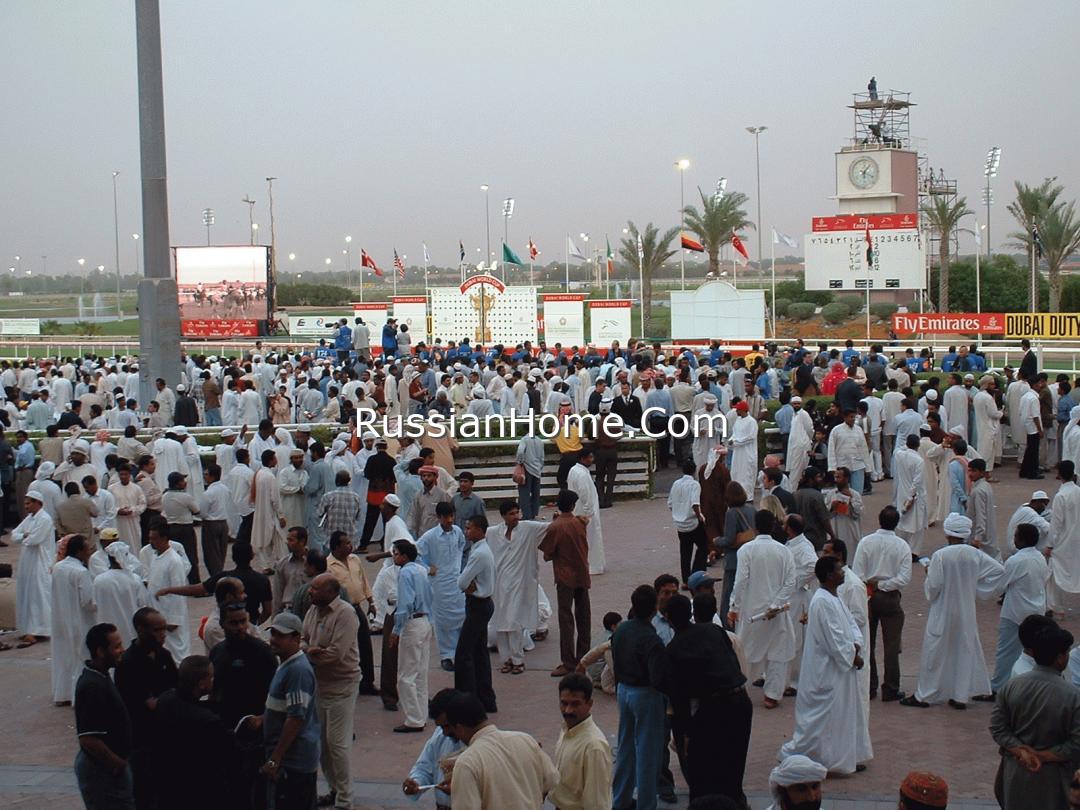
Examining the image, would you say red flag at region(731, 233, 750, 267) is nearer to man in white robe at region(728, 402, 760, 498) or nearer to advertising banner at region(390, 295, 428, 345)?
advertising banner at region(390, 295, 428, 345)

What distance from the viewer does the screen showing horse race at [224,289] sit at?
49531 mm

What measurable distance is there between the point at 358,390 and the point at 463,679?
12787 mm

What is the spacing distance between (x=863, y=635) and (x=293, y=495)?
7659mm

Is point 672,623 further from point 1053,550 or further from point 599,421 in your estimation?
point 599,421

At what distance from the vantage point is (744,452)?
1752 centimetres

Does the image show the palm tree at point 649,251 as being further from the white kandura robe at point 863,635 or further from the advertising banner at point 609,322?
the white kandura robe at point 863,635

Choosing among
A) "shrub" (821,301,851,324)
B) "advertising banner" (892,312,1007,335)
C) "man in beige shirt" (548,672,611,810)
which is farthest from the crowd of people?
"shrub" (821,301,851,324)

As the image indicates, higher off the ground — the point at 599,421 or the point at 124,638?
the point at 599,421

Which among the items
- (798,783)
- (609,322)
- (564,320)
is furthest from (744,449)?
(564,320)

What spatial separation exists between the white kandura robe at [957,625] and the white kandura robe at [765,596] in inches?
41.3

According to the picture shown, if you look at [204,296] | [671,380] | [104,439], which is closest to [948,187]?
[204,296]

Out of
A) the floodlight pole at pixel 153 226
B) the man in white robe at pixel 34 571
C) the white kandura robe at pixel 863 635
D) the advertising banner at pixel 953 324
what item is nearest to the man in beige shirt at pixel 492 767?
the white kandura robe at pixel 863 635

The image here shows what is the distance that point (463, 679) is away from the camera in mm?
9430

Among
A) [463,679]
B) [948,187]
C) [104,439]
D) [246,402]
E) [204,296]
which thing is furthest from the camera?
[948,187]
